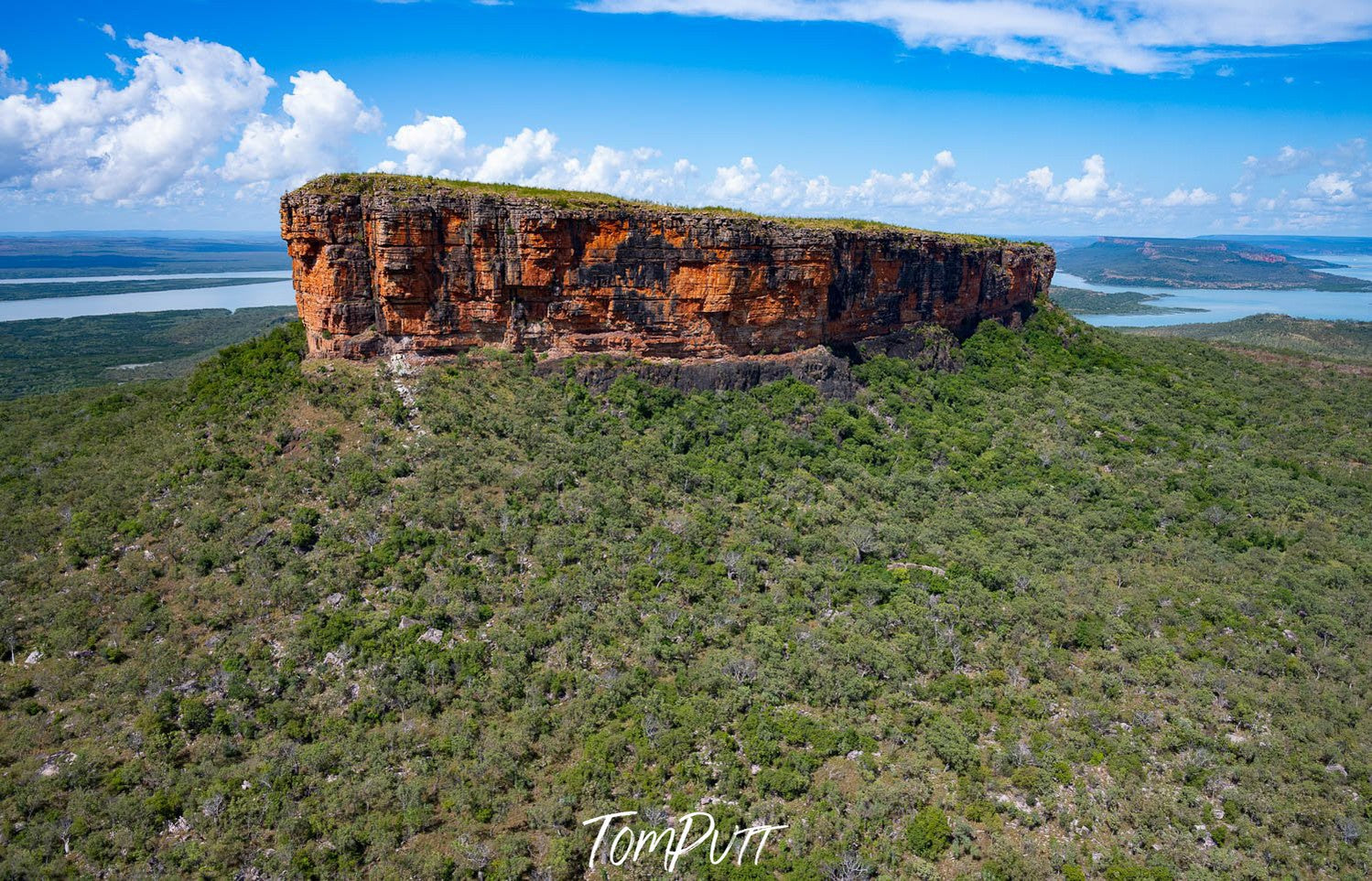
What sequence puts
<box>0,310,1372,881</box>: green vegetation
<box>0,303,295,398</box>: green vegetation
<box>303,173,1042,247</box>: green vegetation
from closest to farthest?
<box>0,310,1372,881</box>: green vegetation → <box>303,173,1042,247</box>: green vegetation → <box>0,303,295,398</box>: green vegetation

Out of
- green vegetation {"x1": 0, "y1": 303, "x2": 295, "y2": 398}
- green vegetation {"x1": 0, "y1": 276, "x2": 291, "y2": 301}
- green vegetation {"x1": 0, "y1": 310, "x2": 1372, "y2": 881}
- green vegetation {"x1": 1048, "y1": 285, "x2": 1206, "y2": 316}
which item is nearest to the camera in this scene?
green vegetation {"x1": 0, "y1": 310, "x2": 1372, "y2": 881}

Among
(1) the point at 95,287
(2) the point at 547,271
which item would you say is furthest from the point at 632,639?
(1) the point at 95,287

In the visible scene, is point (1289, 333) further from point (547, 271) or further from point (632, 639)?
point (632, 639)

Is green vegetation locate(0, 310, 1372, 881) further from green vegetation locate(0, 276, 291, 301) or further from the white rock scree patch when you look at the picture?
green vegetation locate(0, 276, 291, 301)

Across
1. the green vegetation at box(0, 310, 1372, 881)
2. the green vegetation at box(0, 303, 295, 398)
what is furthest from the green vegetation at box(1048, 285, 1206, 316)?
the green vegetation at box(0, 303, 295, 398)

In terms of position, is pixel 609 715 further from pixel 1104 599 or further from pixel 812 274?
pixel 812 274

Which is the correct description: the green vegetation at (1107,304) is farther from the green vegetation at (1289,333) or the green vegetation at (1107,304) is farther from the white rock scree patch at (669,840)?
the white rock scree patch at (669,840)
